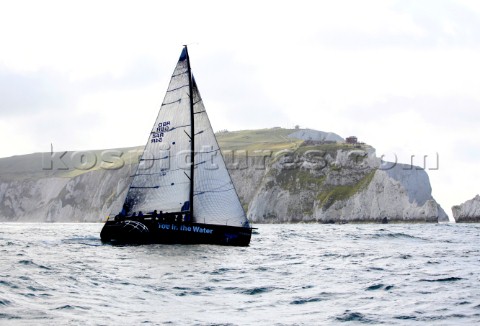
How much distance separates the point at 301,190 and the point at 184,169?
109 m

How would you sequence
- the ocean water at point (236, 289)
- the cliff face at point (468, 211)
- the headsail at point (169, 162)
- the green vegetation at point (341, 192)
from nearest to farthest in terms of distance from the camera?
Answer: the ocean water at point (236, 289) < the headsail at point (169, 162) < the cliff face at point (468, 211) < the green vegetation at point (341, 192)

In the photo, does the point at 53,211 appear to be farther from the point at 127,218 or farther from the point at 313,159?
the point at 127,218

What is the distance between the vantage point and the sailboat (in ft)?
135

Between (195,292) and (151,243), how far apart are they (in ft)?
66.9

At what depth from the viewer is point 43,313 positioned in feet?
53.5

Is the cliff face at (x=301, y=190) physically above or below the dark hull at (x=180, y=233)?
above

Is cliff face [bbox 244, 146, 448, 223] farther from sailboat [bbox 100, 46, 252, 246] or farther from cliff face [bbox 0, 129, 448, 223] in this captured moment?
sailboat [bbox 100, 46, 252, 246]

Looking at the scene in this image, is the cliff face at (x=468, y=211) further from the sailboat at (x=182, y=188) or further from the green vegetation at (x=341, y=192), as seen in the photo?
the sailboat at (x=182, y=188)

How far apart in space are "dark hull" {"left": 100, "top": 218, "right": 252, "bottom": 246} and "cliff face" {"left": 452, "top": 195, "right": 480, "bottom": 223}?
95.4 meters

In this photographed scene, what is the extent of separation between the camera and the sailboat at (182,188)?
41.1m

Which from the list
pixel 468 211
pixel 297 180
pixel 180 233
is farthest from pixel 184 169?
pixel 297 180

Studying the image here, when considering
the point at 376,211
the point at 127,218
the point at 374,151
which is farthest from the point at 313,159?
the point at 127,218

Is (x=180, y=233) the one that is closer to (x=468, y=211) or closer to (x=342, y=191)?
(x=468, y=211)

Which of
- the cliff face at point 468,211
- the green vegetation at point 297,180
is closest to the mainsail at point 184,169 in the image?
the cliff face at point 468,211
